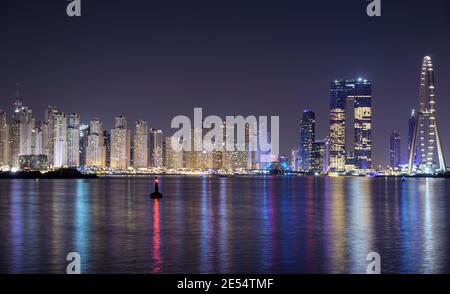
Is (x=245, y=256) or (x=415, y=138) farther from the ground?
(x=415, y=138)

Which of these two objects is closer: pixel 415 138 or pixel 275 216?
pixel 275 216

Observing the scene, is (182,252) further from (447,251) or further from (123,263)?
(447,251)

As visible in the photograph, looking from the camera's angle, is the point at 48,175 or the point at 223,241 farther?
the point at 48,175

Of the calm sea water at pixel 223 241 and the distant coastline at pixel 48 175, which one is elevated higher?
the distant coastline at pixel 48 175

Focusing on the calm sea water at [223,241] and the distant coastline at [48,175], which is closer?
the calm sea water at [223,241]

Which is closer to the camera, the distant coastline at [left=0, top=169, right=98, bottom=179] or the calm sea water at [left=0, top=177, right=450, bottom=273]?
the calm sea water at [left=0, top=177, right=450, bottom=273]

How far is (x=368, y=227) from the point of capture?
1401 inches

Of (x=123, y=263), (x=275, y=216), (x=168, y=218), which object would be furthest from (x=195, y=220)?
(x=123, y=263)

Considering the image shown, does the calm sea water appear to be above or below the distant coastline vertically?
below

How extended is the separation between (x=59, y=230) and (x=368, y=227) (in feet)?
56.0

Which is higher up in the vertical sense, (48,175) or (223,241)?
(48,175)
